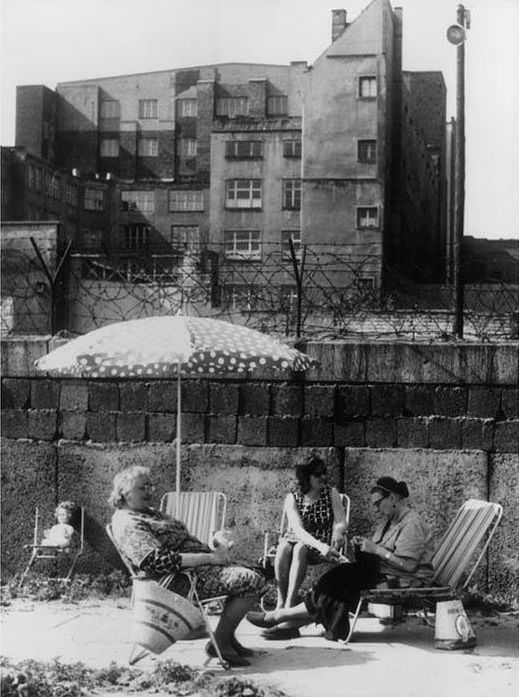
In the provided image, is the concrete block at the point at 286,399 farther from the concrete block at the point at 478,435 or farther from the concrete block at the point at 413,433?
the concrete block at the point at 478,435

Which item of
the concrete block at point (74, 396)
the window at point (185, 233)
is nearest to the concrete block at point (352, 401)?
the concrete block at point (74, 396)

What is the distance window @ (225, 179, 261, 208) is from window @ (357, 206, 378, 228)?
9834mm

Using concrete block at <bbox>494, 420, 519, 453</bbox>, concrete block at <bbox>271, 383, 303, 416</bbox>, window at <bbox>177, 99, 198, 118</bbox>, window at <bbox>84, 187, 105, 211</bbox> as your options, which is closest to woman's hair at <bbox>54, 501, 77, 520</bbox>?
concrete block at <bbox>271, 383, 303, 416</bbox>

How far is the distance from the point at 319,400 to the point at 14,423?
257cm

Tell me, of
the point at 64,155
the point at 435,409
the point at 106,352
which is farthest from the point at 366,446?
the point at 64,155

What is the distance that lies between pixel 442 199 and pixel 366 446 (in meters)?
45.8

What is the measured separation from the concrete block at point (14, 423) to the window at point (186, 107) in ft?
188

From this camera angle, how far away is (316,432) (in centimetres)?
812

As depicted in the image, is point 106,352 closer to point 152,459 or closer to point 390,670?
point 152,459

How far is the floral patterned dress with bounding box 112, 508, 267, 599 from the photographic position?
599cm

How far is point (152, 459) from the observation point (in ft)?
27.2

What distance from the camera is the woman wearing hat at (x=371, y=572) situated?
6.64 metres

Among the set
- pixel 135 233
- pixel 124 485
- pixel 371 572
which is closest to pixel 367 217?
pixel 135 233

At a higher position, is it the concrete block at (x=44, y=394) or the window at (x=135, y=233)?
the window at (x=135, y=233)
